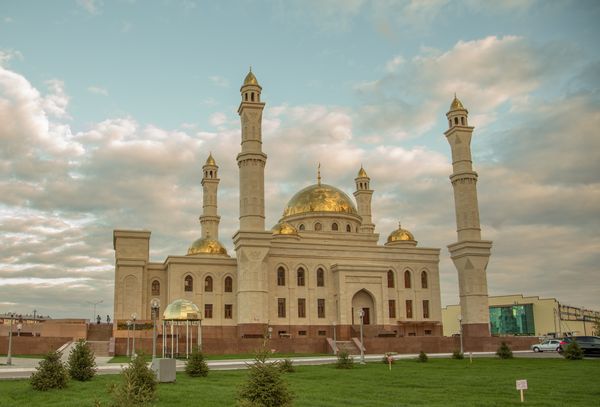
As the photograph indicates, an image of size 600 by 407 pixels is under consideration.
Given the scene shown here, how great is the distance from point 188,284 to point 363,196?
23.3m

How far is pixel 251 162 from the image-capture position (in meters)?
45.9

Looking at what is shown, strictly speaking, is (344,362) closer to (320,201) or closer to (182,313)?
(182,313)

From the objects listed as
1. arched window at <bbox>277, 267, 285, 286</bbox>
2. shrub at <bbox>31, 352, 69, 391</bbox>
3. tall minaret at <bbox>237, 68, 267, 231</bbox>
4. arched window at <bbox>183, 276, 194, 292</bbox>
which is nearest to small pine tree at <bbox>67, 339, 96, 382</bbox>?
shrub at <bbox>31, 352, 69, 391</bbox>

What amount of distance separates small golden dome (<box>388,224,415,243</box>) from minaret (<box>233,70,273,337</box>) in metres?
14.7

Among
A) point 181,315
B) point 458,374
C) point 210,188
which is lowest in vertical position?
point 458,374

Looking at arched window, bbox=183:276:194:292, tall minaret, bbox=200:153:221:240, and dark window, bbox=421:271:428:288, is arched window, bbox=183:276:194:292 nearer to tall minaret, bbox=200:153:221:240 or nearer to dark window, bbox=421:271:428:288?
tall minaret, bbox=200:153:221:240

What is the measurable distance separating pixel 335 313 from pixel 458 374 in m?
26.0

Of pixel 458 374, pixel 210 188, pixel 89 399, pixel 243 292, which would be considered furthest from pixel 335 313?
pixel 89 399

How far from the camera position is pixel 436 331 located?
5131cm

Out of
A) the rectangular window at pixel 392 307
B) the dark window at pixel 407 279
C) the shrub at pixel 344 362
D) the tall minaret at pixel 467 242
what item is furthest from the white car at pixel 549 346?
the shrub at pixel 344 362

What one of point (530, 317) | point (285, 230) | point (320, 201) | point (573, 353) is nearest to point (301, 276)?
point (285, 230)

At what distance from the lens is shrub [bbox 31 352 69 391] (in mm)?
17203

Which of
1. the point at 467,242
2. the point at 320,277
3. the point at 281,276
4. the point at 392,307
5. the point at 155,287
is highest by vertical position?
the point at 467,242

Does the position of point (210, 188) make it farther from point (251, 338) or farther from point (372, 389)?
point (372, 389)
